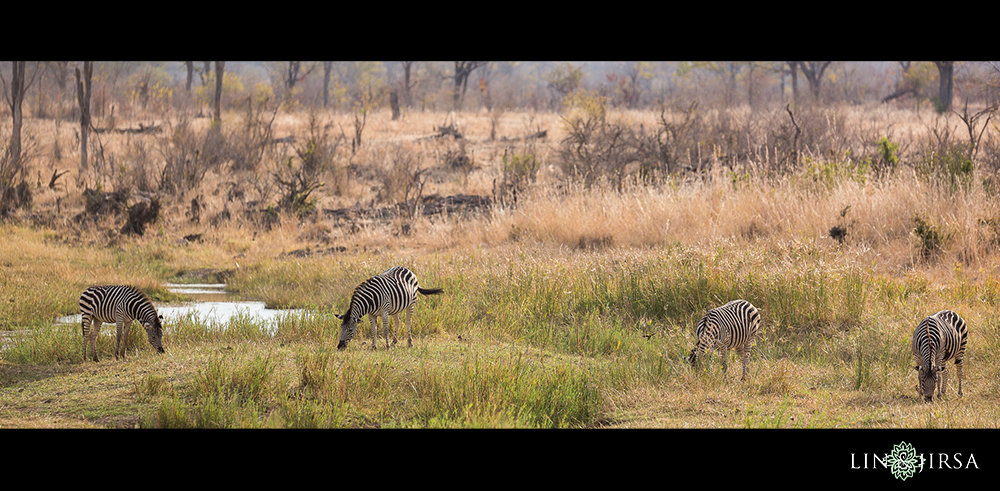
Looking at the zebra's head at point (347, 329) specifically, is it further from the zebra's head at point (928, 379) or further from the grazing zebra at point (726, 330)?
the zebra's head at point (928, 379)

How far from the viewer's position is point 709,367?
22.8ft

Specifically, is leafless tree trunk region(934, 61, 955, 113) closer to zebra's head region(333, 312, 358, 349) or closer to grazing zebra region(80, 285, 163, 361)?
zebra's head region(333, 312, 358, 349)

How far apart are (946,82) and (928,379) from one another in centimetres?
4122

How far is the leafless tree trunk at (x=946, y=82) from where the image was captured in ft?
125

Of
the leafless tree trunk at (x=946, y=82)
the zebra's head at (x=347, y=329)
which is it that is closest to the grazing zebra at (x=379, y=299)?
the zebra's head at (x=347, y=329)

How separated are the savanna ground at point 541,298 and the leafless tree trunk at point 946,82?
20.1m

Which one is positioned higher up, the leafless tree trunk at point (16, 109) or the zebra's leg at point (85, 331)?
the leafless tree trunk at point (16, 109)

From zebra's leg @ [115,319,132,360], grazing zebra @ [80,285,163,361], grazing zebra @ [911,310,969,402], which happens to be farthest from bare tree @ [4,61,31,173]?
grazing zebra @ [911,310,969,402]

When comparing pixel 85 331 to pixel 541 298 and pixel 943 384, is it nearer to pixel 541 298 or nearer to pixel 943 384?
pixel 541 298

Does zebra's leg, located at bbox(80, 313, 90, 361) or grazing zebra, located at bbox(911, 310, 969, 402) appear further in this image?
zebra's leg, located at bbox(80, 313, 90, 361)

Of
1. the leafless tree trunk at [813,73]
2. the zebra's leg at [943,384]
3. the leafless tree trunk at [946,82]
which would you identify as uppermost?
the leafless tree trunk at [813,73]

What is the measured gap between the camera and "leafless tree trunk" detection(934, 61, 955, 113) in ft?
125

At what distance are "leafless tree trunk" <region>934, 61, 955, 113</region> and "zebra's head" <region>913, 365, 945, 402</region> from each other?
34437mm

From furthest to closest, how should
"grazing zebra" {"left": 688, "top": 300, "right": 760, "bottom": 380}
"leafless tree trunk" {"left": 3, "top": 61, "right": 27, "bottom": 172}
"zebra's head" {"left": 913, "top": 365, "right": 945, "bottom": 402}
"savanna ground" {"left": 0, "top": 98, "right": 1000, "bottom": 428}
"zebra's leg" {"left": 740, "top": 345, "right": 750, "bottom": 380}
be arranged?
"leafless tree trunk" {"left": 3, "top": 61, "right": 27, "bottom": 172}
"zebra's leg" {"left": 740, "top": 345, "right": 750, "bottom": 380}
"grazing zebra" {"left": 688, "top": 300, "right": 760, "bottom": 380}
"savanna ground" {"left": 0, "top": 98, "right": 1000, "bottom": 428}
"zebra's head" {"left": 913, "top": 365, "right": 945, "bottom": 402}
